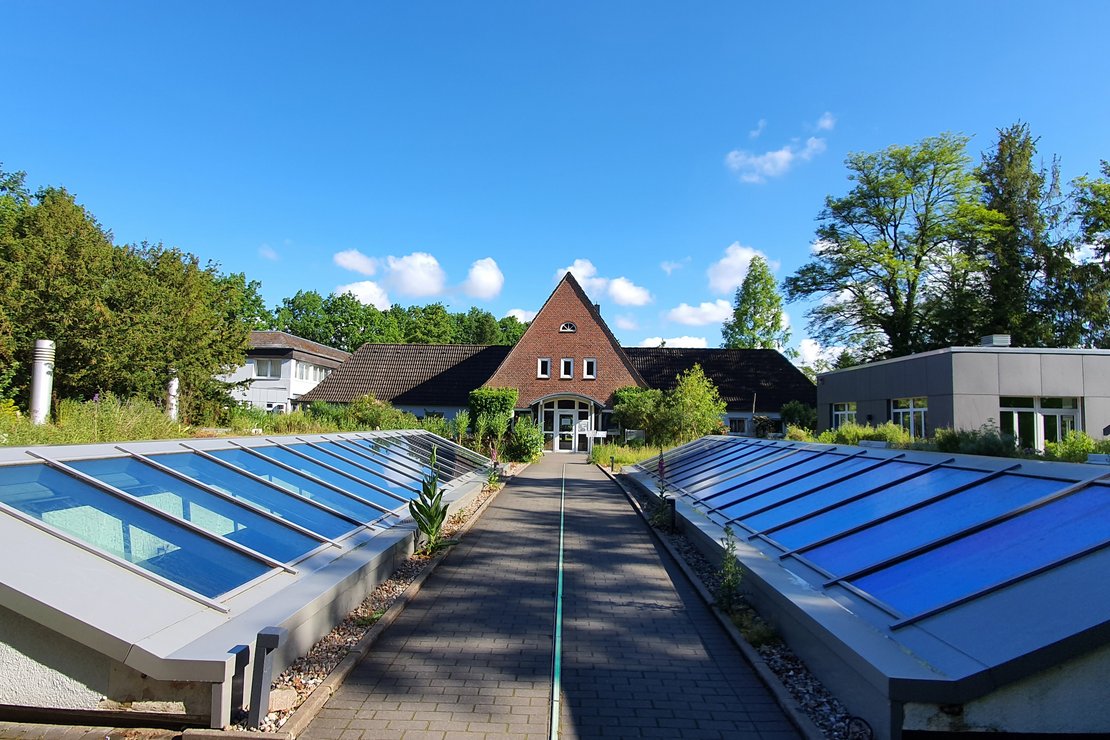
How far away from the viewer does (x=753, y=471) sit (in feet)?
38.6

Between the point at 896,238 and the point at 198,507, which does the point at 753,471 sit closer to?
the point at 198,507

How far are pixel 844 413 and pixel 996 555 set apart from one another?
30.3m

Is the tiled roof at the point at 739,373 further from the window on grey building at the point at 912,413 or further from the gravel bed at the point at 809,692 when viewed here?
the gravel bed at the point at 809,692

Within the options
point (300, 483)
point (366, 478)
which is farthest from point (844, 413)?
point (300, 483)

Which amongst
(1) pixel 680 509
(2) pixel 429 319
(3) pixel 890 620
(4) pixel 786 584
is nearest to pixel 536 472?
(1) pixel 680 509

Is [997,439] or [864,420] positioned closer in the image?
[997,439]

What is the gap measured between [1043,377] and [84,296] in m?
31.3

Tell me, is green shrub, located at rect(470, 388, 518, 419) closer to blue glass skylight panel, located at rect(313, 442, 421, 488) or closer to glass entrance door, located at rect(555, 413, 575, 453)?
glass entrance door, located at rect(555, 413, 575, 453)

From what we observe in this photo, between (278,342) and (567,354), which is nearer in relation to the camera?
(567,354)

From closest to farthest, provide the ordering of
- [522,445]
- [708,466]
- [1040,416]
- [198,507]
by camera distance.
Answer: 1. [198,507]
2. [708,466]
3. [1040,416]
4. [522,445]

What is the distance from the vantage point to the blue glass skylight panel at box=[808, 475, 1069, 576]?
5.42m

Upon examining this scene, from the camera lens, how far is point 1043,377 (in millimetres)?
23125

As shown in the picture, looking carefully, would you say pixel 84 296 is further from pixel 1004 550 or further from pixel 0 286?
pixel 1004 550

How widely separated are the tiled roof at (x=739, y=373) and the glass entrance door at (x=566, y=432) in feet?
18.6
